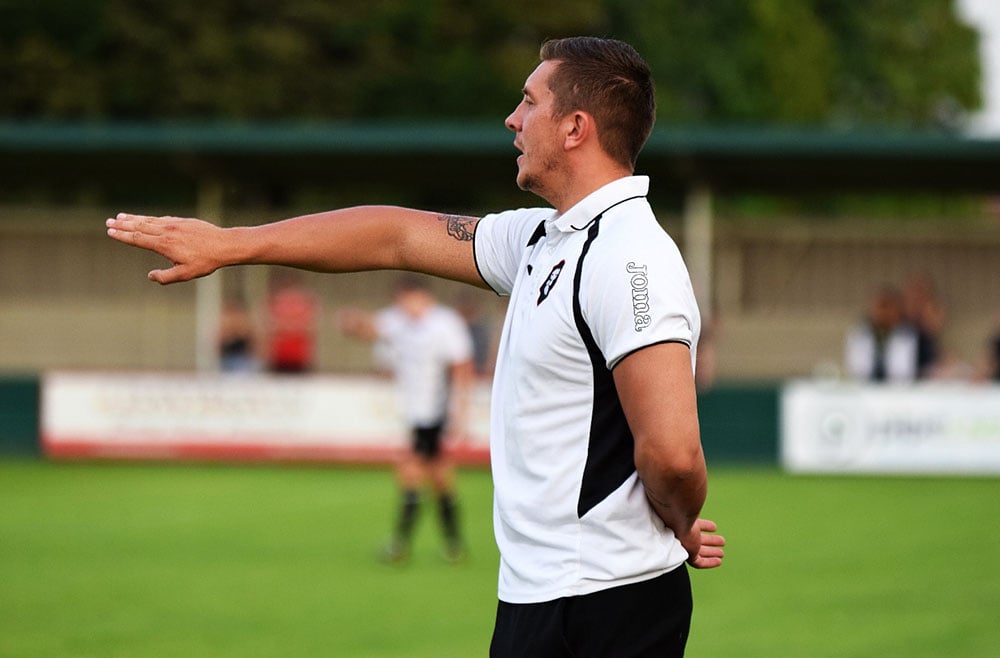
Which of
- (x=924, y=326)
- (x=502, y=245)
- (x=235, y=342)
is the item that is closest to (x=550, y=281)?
(x=502, y=245)

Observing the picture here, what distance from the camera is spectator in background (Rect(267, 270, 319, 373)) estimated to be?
75.7 feet

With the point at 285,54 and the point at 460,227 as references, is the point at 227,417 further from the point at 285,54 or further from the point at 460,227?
the point at 285,54

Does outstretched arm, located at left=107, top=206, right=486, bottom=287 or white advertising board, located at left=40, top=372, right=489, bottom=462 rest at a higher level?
outstretched arm, located at left=107, top=206, right=486, bottom=287

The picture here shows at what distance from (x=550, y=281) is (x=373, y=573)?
902cm

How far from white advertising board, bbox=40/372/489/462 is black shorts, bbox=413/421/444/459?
24.5 ft

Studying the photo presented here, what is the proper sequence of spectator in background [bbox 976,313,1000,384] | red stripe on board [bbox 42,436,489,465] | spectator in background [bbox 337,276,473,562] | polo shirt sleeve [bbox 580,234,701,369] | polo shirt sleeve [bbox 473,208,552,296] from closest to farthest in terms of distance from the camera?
polo shirt sleeve [bbox 580,234,701,369] < polo shirt sleeve [bbox 473,208,552,296] < spectator in background [bbox 337,276,473,562] < red stripe on board [bbox 42,436,489,465] < spectator in background [bbox 976,313,1000,384]

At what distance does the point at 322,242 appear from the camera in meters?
4.02

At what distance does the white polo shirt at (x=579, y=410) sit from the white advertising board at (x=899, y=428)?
57.0 ft

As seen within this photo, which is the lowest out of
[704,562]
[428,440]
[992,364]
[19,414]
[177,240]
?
[19,414]

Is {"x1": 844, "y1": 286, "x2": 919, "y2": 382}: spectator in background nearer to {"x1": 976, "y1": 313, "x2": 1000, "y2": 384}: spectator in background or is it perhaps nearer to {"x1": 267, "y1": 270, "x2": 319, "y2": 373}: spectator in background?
{"x1": 976, "y1": 313, "x2": 1000, "y2": 384}: spectator in background

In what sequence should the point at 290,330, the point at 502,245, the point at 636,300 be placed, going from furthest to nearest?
the point at 290,330, the point at 502,245, the point at 636,300

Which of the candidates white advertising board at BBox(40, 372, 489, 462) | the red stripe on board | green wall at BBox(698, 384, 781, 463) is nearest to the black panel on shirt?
the red stripe on board

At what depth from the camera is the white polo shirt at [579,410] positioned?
3.53 metres

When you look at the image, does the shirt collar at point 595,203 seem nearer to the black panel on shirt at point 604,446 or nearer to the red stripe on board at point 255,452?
the black panel on shirt at point 604,446
